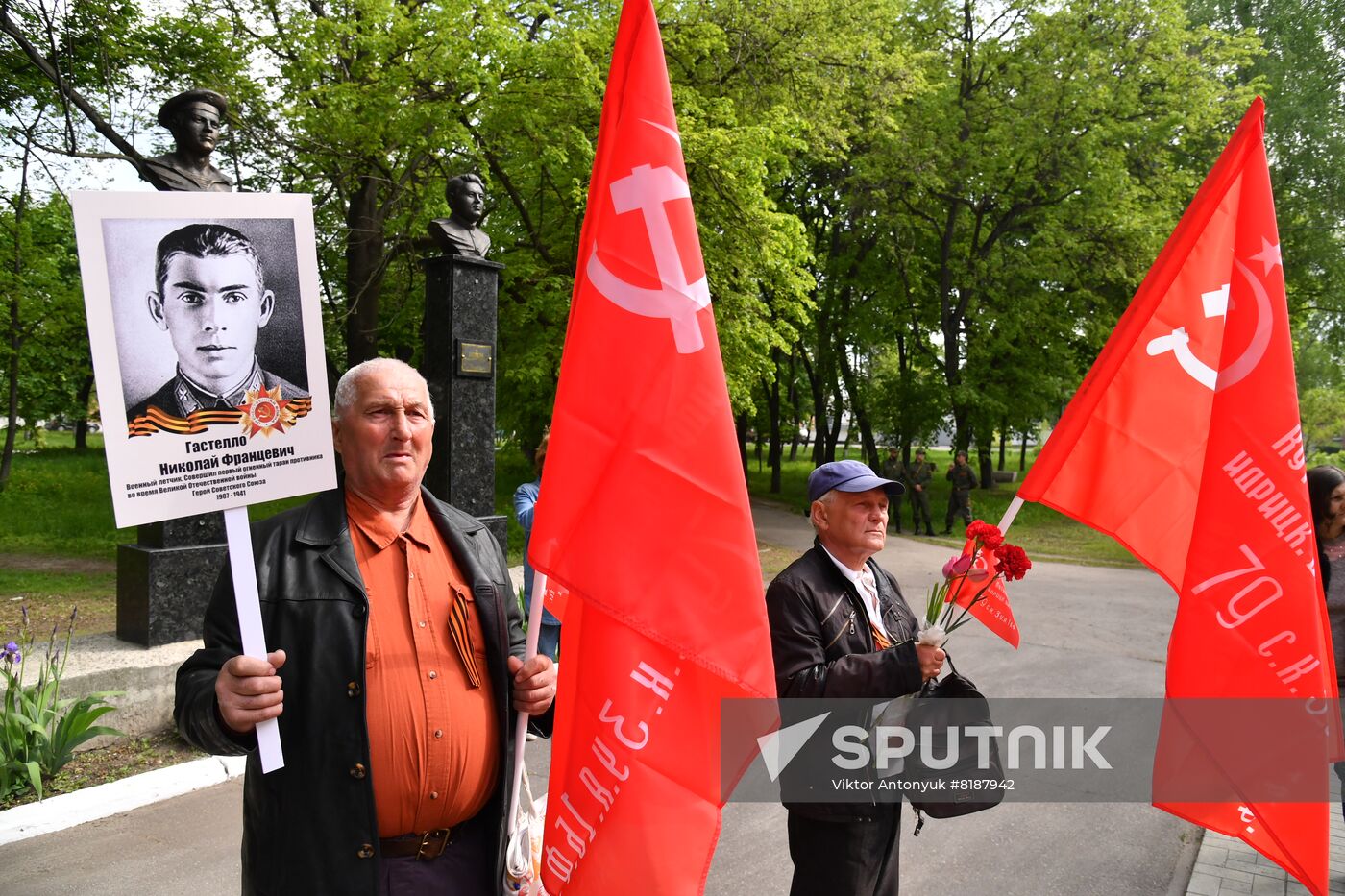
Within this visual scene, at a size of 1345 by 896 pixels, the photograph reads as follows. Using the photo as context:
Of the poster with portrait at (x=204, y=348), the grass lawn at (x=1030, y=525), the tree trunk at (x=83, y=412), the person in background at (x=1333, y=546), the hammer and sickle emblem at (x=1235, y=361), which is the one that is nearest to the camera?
the poster with portrait at (x=204, y=348)

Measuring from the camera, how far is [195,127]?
6301mm

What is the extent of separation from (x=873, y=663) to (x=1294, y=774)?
1476 millimetres

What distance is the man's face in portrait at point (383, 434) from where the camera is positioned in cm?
234

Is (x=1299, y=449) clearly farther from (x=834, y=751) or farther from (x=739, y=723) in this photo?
(x=739, y=723)

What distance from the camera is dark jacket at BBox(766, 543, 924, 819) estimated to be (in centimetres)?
279

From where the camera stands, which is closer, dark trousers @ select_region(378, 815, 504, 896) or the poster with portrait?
the poster with portrait

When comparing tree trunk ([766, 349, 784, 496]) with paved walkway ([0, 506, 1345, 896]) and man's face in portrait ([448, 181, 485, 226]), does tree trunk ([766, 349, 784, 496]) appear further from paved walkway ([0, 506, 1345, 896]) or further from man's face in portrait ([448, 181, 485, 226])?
paved walkway ([0, 506, 1345, 896])

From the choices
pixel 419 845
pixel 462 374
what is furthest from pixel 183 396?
pixel 462 374

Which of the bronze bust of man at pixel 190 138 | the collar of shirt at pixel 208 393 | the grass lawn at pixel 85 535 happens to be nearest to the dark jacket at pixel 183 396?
the collar of shirt at pixel 208 393

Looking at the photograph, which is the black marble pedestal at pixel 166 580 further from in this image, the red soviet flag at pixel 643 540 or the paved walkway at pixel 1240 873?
the paved walkway at pixel 1240 873

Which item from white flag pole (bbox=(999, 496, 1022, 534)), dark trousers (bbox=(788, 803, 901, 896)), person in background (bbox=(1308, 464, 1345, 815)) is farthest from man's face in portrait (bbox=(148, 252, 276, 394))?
Answer: person in background (bbox=(1308, 464, 1345, 815))

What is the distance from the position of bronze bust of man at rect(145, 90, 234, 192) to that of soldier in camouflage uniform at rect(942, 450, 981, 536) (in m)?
16.1

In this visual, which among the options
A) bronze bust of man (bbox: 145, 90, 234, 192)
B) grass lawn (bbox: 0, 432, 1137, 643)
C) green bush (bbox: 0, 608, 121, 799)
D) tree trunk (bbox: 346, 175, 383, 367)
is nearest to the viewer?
green bush (bbox: 0, 608, 121, 799)

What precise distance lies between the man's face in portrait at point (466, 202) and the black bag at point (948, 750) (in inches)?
281
